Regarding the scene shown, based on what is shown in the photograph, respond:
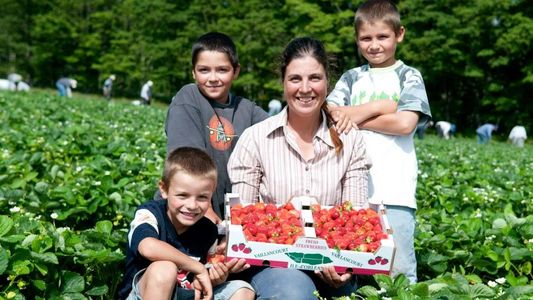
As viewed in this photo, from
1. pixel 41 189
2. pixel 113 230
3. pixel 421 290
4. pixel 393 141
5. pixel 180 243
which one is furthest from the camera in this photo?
pixel 41 189

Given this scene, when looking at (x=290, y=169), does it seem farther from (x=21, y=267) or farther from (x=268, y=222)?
(x=21, y=267)

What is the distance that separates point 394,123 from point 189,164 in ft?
3.37

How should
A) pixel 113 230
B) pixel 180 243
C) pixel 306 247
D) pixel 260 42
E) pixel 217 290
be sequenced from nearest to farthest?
1. pixel 306 247
2. pixel 217 290
3. pixel 180 243
4. pixel 113 230
5. pixel 260 42

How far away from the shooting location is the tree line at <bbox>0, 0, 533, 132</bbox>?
3575 cm

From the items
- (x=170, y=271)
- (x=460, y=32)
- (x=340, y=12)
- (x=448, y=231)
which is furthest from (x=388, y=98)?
(x=340, y=12)

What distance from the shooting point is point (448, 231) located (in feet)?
12.2

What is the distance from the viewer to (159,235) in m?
2.68

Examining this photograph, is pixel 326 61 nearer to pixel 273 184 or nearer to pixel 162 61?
pixel 273 184

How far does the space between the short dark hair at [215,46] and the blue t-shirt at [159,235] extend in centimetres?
84

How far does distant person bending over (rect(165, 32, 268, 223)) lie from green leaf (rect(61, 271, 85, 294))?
700 mm

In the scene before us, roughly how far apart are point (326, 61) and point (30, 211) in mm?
2071

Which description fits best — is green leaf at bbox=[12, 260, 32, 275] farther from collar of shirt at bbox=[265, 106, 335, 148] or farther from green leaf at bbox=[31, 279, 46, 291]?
collar of shirt at bbox=[265, 106, 335, 148]

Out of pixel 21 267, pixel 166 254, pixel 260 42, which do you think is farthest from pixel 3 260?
pixel 260 42

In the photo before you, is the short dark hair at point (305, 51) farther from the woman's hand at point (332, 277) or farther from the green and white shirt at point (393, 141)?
the woman's hand at point (332, 277)
